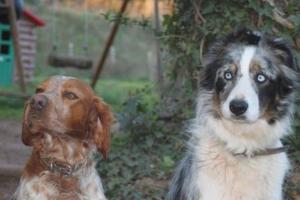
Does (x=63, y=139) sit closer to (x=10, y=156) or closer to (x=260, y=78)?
(x=260, y=78)

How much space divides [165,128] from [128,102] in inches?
20.1

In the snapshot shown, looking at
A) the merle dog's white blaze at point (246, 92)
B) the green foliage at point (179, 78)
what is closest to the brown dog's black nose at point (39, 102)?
the merle dog's white blaze at point (246, 92)

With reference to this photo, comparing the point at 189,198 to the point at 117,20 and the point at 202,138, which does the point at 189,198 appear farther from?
the point at 117,20

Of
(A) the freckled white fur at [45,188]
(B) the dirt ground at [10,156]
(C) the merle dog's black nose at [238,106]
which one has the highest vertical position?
(C) the merle dog's black nose at [238,106]

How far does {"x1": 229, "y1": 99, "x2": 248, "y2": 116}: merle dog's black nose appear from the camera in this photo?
4363mm

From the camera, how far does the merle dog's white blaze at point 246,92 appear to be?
440cm

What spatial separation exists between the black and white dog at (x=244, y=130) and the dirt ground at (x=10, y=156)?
2.56m

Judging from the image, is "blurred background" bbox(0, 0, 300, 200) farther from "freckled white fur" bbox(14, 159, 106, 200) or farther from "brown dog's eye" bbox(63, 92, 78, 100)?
"brown dog's eye" bbox(63, 92, 78, 100)

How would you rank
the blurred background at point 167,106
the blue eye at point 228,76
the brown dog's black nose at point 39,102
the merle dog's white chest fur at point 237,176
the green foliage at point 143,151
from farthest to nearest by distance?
the green foliage at point 143,151, the blurred background at point 167,106, the merle dog's white chest fur at point 237,176, the blue eye at point 228,76, the brown dog's black nose at point 39,102

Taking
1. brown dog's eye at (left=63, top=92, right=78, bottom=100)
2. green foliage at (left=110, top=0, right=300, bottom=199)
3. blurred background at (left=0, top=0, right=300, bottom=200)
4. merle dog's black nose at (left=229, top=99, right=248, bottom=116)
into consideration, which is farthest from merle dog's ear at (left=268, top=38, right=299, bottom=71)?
brown dog's eye at (left=63, top=92, right=78, bottom=100)

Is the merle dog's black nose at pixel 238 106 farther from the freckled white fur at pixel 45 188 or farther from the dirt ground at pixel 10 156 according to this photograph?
the dirt ground at pixel 10 156

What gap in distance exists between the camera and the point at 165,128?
7.73 meters

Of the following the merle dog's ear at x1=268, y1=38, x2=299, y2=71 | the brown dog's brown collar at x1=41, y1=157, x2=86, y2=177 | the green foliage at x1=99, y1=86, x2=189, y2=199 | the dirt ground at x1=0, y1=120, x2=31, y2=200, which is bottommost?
the dirt ground at x1=0, y1=120, x2=31, y2=200

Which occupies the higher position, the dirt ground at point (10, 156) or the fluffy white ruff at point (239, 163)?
the fluffy white ruff at point (239, 163)
